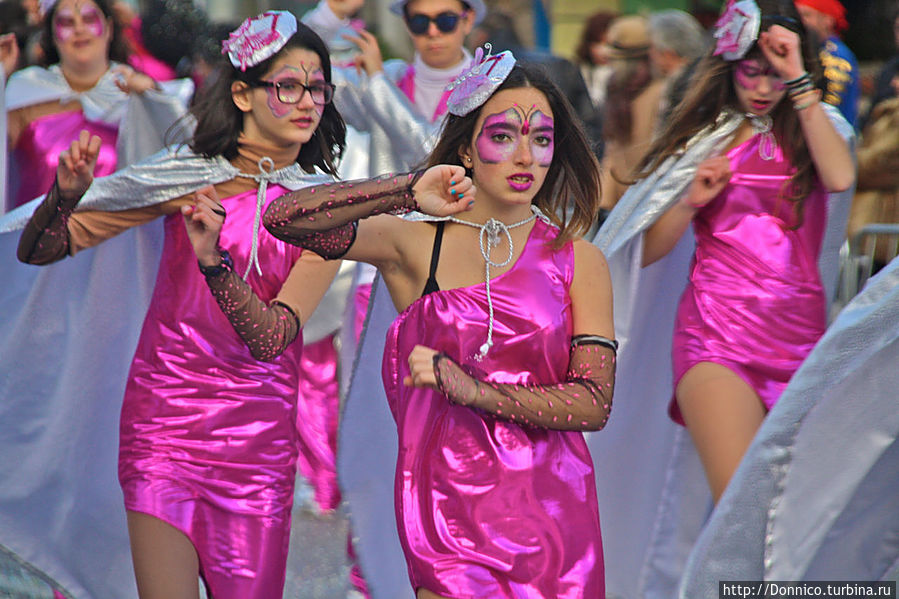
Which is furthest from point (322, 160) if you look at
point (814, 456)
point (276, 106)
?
point (814, 456)

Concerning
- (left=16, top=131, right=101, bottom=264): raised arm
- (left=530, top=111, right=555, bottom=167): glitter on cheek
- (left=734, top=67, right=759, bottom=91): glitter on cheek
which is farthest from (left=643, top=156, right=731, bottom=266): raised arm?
(left=16, top=131, right=101, bottom=264): raised arm

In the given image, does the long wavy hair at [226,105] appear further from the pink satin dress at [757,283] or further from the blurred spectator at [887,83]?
the blurred spectator at [887,83]

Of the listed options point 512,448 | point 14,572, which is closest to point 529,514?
point 512,448

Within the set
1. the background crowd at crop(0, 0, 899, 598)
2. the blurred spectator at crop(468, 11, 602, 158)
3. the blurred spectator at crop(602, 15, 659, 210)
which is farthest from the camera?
the blurred spectator at crop(602, 15, 659, 210)

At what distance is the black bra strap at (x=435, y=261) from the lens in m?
3.16

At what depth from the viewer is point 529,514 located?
3.02 meters

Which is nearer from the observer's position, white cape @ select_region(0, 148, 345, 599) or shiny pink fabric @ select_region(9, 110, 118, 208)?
white cape @ select_region(0, 148, 345, 599)

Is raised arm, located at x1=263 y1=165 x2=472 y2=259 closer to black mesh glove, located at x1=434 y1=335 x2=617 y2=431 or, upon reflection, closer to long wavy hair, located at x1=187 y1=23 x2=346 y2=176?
black mesh glove, located at x1=434 y1=335 x2=617 y2=431

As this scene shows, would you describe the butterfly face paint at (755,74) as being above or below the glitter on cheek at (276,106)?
above

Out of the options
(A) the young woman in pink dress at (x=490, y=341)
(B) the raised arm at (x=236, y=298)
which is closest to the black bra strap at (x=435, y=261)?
(A) the young woman in pink dress at (x=490, y=341)

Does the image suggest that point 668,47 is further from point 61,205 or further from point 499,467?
point 499,467

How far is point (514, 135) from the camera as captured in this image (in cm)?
321

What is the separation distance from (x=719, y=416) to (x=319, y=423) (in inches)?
109

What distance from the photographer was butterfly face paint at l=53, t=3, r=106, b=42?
18.3ft
